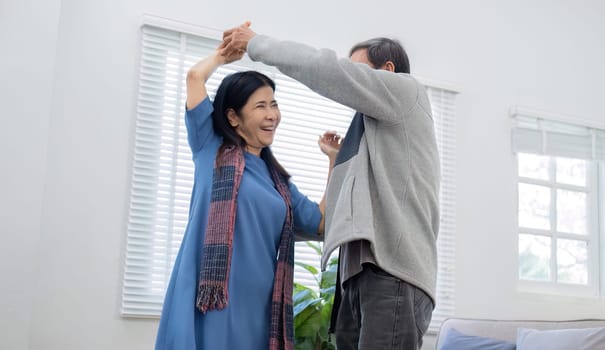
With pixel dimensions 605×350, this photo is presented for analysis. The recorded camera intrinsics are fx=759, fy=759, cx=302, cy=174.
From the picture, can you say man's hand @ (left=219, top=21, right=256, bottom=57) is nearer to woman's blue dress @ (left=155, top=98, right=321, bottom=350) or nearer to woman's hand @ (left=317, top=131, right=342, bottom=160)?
woman's blue dress @ (left=155, top=98, right=321, bottom=350)

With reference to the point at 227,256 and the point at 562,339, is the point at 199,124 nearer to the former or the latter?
the point at 227,256

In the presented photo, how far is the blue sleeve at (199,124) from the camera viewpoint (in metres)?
2.22

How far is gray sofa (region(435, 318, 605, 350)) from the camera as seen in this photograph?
3.83 metres

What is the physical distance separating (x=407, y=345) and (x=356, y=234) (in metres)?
0.30

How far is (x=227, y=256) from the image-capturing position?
2.10m

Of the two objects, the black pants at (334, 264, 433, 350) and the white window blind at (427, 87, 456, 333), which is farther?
the white window blind at (427, 87, 456, 333)

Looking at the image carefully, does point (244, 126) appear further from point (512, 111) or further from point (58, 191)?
point (512, 111)

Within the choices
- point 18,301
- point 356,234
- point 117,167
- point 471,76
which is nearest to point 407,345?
point 356,234

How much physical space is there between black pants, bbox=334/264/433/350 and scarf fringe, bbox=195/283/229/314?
36 cm

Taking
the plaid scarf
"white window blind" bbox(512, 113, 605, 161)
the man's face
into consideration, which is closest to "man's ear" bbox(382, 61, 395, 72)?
the man's face

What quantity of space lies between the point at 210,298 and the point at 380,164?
589 millimetres

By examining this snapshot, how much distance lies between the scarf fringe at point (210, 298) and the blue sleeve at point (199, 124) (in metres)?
0.44

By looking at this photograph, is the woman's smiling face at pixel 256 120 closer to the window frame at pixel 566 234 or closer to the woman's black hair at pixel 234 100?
the woman's black hair at pixel 234 100

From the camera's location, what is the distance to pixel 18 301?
2.95 metres
